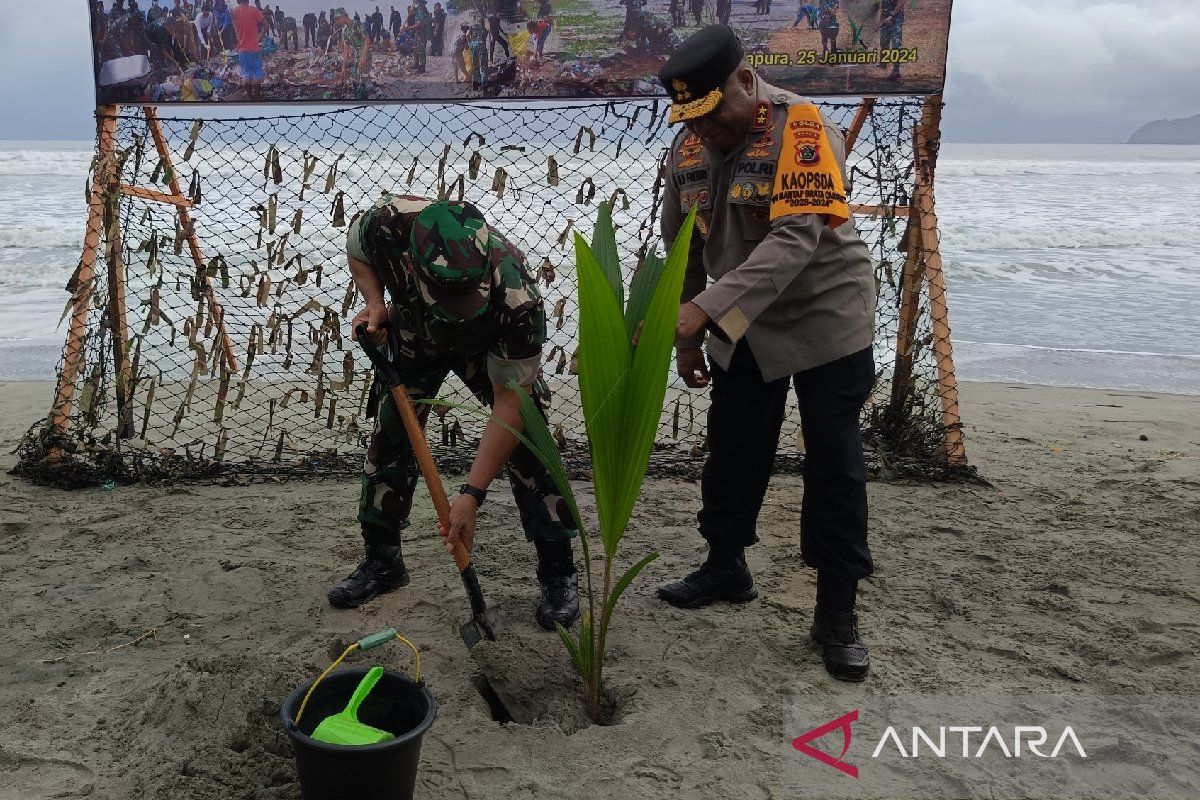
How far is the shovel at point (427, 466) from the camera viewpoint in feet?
7.46

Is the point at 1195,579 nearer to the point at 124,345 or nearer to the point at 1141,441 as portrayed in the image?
the point at 1141,441

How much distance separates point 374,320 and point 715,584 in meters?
1.38

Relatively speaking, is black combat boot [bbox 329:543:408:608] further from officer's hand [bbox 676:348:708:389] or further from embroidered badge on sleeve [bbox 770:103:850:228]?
embroidered badge on sleeve [bbox 770:103:850:228]

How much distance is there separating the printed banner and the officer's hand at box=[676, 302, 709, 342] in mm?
2163

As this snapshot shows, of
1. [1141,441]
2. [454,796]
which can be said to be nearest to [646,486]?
[454,796]

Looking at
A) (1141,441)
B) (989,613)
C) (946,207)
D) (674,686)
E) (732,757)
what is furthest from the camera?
(946,207)

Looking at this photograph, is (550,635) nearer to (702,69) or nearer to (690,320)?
(690,320)

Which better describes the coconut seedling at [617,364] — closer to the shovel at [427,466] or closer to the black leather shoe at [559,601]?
the shovel at [427,466]

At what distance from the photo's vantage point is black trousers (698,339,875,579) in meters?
2.53

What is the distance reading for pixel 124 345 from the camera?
4.21m

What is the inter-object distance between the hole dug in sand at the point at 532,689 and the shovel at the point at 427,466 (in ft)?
0.24

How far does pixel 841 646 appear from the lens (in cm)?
262

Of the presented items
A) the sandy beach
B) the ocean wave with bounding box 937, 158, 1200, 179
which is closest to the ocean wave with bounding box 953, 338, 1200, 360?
the sandy beach

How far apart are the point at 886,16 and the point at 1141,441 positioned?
265 cm
